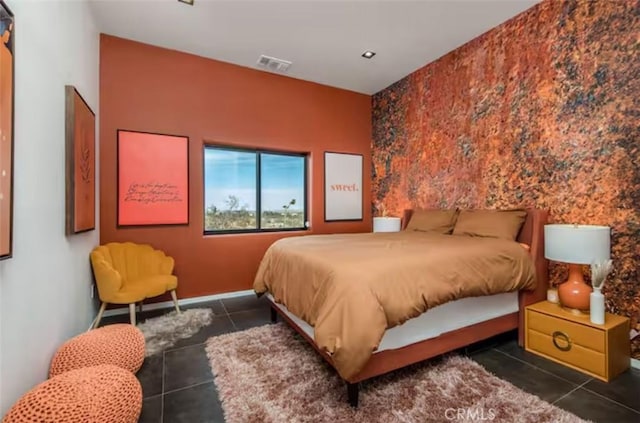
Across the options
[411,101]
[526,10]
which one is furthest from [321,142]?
[526,10]

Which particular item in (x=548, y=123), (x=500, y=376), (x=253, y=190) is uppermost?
(x=548, y=123)

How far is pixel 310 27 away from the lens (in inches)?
115

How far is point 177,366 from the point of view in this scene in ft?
6.68

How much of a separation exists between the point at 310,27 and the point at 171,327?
325 cm

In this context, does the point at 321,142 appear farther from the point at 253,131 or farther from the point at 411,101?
the point at 411,101

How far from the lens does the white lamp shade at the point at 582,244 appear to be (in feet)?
6.36

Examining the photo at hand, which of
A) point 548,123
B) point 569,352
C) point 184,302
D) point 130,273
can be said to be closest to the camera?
point 569,352

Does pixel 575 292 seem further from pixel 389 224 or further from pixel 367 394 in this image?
pixel 389 224

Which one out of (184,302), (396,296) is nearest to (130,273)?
Answer: (184,302)

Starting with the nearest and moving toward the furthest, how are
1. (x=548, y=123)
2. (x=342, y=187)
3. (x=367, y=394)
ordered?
(x=367, y=394) → (x=548, y=123) → (x=342, y=187)

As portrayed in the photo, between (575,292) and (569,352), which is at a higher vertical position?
(575,292)

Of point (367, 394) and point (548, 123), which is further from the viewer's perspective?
point (548, 123)

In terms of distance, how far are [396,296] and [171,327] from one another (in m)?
2.20

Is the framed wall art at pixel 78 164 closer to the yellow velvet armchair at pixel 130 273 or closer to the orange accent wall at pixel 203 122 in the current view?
the yellow velvet armchair at pixel 130 273
